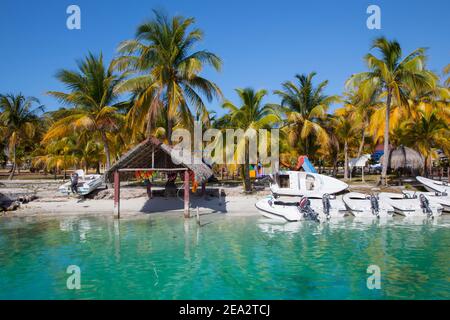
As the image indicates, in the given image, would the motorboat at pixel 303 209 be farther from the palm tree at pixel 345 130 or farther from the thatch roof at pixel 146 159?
the palm tree at pixel 345 130

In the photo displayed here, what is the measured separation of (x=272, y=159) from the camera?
2406 centimetres

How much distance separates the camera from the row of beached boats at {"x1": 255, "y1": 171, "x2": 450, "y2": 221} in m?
17.9

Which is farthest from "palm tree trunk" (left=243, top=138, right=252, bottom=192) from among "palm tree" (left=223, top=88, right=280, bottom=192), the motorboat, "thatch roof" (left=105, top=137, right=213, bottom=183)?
"thatch roof" (left=105, top=137, right=213, bottom=183)

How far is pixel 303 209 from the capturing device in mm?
17781

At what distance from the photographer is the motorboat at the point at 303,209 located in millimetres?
17484

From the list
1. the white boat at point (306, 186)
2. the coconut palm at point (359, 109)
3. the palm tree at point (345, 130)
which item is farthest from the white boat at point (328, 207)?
the palm tree at point (345, 130)

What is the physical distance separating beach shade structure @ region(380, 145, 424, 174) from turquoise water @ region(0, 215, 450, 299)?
14.4 m

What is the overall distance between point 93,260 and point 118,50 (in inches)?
567

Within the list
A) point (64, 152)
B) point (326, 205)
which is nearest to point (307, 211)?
point (326, 205)

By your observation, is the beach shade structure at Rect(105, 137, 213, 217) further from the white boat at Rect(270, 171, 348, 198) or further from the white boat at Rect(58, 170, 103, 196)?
the white boat at Rect(270, 171, 348, 198)

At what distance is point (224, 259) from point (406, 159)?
24694 millimetres

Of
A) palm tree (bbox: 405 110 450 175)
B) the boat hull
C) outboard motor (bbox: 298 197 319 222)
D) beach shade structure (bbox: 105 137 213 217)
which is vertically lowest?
outboard motor (bbox: 298 197 319 222)

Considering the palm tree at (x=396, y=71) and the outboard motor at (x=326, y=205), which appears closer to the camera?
the outboard motor at (x=326, y=205)
